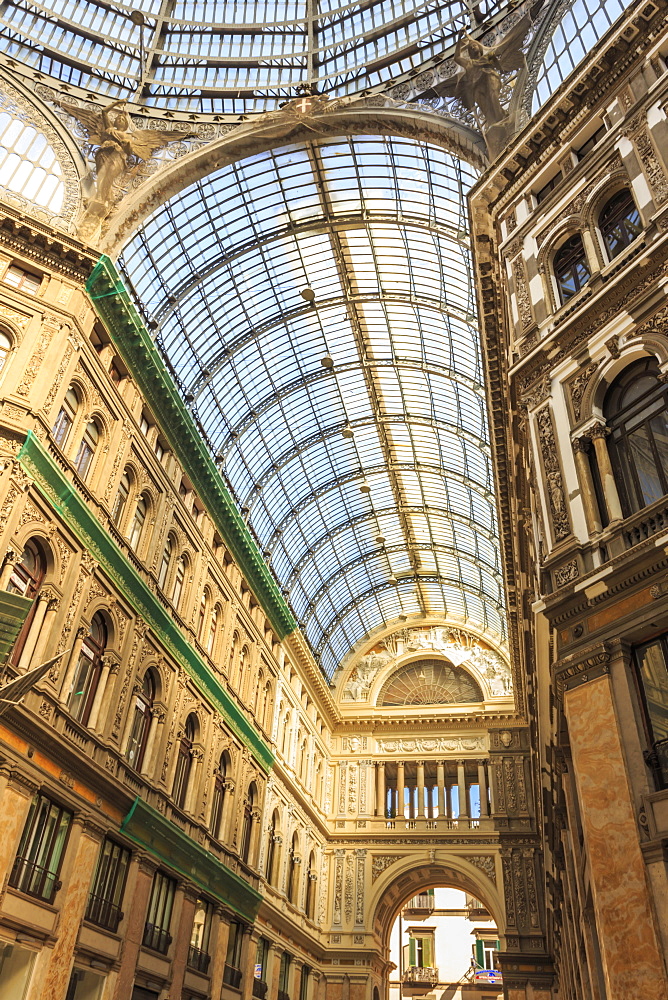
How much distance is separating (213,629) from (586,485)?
65.2 feet

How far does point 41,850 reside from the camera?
696 inches

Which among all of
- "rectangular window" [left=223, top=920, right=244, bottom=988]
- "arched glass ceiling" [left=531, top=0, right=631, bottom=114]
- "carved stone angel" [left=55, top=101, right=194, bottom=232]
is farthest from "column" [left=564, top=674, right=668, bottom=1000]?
"rectangular window" [left=223, top=920, right=244, bottom=988]

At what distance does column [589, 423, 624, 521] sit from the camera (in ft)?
43.2

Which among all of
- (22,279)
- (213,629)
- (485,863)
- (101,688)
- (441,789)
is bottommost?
(101,688)

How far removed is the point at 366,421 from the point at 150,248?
16.5 m

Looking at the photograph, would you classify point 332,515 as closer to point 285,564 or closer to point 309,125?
point 285,564

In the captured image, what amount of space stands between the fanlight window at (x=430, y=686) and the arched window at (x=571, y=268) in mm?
33807

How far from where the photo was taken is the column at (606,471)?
43.2 feet

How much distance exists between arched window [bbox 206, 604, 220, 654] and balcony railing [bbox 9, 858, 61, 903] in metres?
12.2

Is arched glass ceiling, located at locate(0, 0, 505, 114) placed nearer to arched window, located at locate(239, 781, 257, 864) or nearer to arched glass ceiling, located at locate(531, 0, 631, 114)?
arched glass ceiling, located at locate(531, 0, 631, 114)

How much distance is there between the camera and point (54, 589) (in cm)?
1902

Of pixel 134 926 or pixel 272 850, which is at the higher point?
pixel 272 850

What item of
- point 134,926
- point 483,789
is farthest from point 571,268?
point 483,789

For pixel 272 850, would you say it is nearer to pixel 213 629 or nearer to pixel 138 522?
pixel 213 629
